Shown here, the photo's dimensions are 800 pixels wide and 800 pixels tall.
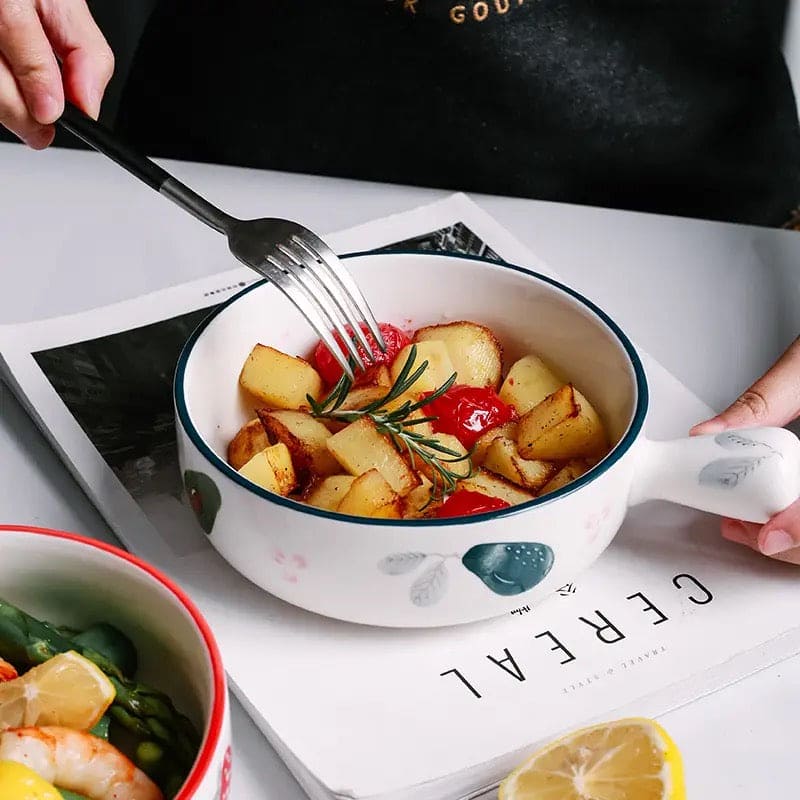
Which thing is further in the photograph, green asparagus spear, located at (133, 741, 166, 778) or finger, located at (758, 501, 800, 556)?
finger, located at (758, 501, 800, 556)

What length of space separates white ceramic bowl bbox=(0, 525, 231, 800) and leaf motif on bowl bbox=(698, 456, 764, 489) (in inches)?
14.2

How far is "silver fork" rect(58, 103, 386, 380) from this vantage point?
2.97 feet

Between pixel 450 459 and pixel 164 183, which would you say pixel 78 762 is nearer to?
pixel 450 459

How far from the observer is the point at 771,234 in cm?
132

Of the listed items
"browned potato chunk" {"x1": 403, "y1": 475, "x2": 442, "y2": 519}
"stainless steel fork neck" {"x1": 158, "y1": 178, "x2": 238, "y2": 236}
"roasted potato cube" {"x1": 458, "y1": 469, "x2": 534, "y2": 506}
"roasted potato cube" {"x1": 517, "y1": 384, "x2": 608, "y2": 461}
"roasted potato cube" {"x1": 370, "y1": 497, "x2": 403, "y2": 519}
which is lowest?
"browned potato chunk" {"x1": 403, "y1": 475, "x2": 442, "y2": 519}

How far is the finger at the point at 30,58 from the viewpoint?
0.96m

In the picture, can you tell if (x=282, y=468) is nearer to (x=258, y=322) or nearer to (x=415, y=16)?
(x=258, y=322)

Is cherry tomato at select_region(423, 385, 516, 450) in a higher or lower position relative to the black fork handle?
lower

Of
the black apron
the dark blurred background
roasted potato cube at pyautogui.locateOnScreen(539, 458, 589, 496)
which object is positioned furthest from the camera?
the dark blurred background

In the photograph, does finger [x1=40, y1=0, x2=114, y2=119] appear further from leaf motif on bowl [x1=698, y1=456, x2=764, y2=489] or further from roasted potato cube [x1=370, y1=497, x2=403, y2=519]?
leaf motif on bowl [x1=698, y1=456, x2=764, y2=489]

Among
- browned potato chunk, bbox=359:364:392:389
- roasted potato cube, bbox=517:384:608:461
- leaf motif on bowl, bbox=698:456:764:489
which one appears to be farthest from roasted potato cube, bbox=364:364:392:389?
leaf motif on bowl, bbox=698:456:764:489

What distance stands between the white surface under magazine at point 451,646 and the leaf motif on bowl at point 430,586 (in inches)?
2.0

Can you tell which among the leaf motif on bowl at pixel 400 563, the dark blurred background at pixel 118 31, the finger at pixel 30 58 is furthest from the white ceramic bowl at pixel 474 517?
the dark blurred background at pixel 118 31

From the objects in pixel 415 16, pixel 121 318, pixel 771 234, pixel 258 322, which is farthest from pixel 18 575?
pixel 771 234
